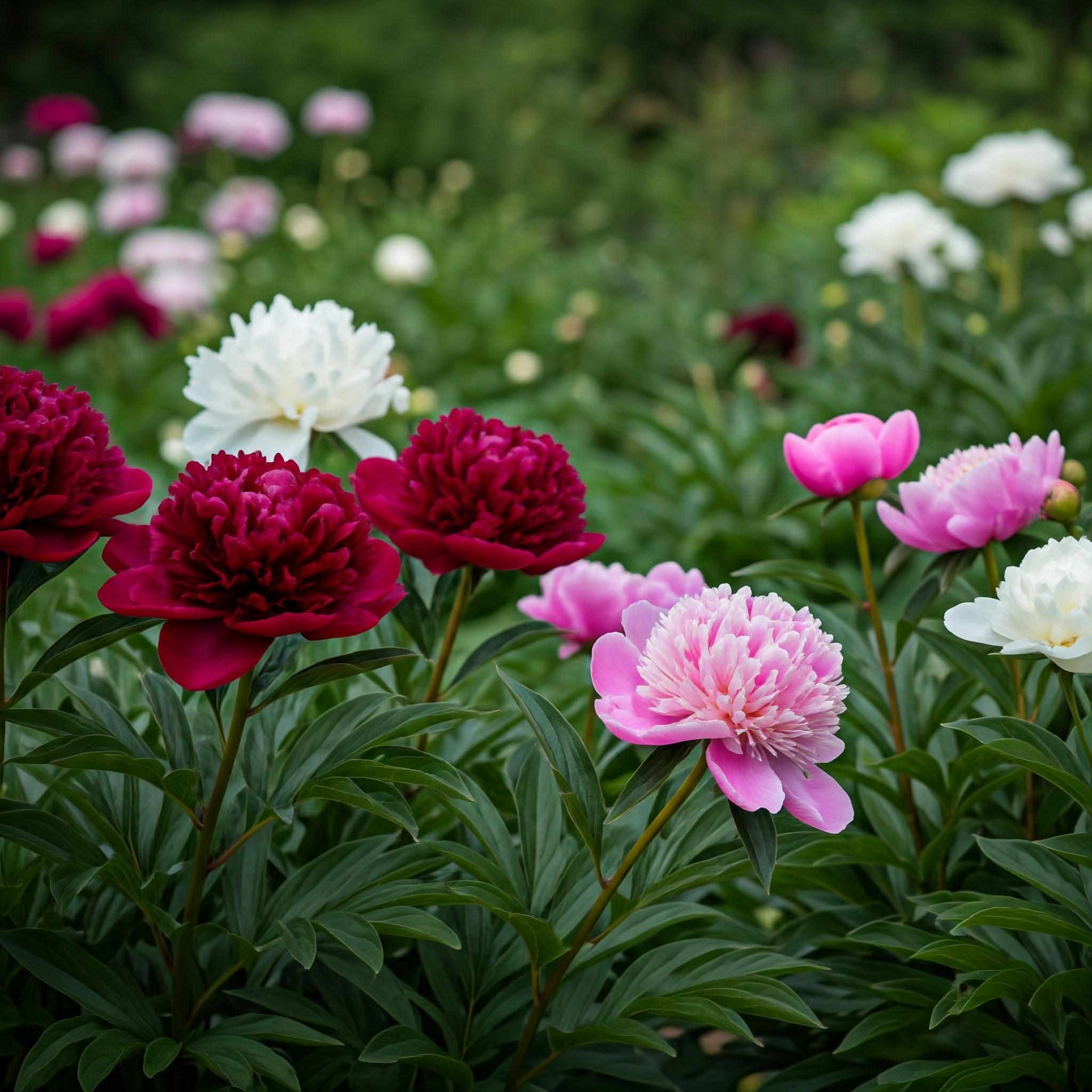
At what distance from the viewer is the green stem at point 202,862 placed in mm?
962

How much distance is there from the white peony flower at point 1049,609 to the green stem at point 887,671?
0.22m

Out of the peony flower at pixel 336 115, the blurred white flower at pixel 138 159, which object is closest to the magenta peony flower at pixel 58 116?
the blurred white flower at pixel 138 159

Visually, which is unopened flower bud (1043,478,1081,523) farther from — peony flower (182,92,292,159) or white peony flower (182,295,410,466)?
peony flower (182,92,292,159)

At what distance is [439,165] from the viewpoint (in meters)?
8.31

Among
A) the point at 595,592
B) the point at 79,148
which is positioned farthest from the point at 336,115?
the point at 595,592

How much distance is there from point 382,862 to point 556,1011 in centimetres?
22

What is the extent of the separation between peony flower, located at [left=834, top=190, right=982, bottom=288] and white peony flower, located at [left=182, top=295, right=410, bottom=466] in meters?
1.96

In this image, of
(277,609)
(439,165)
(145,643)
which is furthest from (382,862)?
(439,165)

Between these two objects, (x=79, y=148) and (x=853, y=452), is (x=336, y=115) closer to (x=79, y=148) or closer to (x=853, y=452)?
(x=79, y=148)

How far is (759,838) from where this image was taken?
861 millimetres

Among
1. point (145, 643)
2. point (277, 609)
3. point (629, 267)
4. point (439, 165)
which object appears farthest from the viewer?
point (439, 165)

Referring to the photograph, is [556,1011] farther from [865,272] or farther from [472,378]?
[865,272]

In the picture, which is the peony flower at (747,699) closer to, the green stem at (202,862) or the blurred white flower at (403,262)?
the green stem at (202,862)

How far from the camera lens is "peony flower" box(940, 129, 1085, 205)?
2.89 meters
